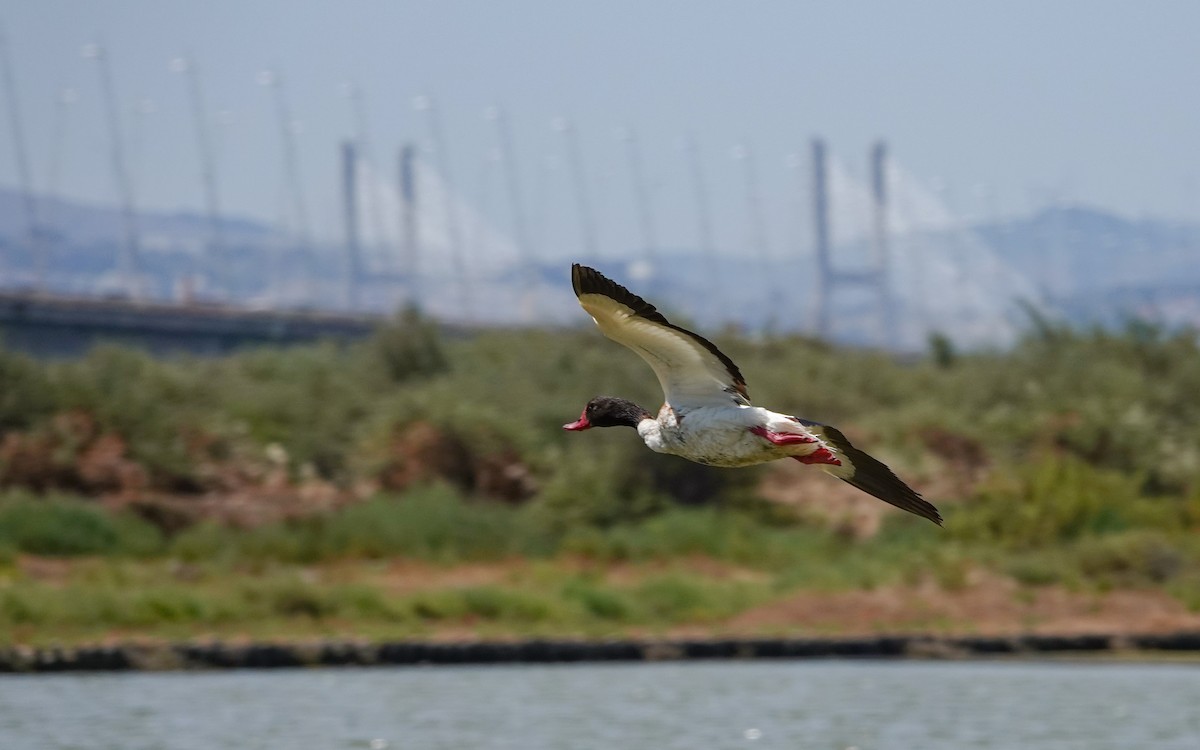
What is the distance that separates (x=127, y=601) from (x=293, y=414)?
16.0m

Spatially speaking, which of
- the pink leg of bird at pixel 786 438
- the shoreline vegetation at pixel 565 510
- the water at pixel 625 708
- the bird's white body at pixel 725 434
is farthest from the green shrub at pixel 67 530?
the pink leg of bird at pixel 786 438

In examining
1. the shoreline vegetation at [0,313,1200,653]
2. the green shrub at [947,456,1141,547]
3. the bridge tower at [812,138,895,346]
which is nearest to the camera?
the shoreline vegetation at [0,313,1200,653]

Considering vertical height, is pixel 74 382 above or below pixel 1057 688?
above

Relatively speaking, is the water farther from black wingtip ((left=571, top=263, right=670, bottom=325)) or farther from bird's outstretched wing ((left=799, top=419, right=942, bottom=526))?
black wingtip ((left=571, top=263, right=670, bottom=325))

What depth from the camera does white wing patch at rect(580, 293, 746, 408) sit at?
1191cm

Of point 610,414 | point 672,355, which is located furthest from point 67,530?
point 672,355

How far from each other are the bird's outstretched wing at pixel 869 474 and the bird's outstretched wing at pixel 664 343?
611 millimetres

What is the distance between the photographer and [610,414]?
13492mm

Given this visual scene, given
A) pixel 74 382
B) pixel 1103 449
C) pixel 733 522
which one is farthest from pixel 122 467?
pixel 1103 449

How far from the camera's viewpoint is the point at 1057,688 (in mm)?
23375

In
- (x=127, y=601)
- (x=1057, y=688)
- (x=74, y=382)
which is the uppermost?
(x=74, y=382)

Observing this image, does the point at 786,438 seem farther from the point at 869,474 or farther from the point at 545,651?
the point at 545,651

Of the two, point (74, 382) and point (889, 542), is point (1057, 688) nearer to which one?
point (889, 542)

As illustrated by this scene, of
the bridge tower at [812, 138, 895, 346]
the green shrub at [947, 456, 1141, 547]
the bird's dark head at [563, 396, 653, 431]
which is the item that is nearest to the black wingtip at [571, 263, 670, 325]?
the bird's dark head at [563, 396, 653, 431]
